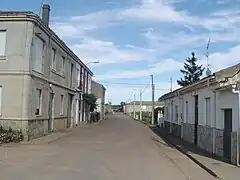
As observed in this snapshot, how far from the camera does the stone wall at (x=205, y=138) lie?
1664 centimetres

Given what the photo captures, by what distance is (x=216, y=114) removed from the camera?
15859mm

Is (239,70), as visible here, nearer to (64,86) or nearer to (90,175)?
(90,175)

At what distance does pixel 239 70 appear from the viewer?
12422 millimetres

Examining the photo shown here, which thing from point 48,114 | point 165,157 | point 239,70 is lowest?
point 165,157

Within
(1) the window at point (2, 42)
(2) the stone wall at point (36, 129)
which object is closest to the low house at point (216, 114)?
(2) the stone wall at point (36, 129)

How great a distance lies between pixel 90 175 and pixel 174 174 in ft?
8.64

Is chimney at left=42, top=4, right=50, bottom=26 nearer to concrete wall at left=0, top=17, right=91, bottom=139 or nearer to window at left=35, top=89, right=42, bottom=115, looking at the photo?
concrete wall at left=0, top=17, right=91, bottom=139

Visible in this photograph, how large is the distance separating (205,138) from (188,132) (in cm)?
515

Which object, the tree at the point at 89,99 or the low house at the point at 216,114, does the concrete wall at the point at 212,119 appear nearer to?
the low house at the point at 216,114

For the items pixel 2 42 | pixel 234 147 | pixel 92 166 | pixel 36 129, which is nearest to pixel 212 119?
pixel 234 147

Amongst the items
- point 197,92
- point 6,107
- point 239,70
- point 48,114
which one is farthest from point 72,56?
point 239,70

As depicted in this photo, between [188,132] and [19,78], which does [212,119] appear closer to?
[188,132]

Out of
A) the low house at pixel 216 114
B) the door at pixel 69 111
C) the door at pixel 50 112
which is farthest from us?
the door at pixel 69 111

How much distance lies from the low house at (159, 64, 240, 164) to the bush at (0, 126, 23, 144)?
960cm
